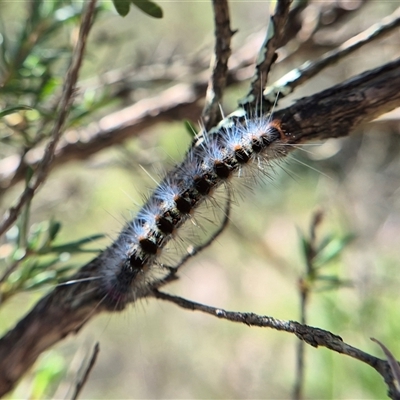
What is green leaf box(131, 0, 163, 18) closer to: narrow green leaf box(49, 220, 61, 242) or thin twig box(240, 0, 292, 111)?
thin twig box(240, 0, 292, 111)

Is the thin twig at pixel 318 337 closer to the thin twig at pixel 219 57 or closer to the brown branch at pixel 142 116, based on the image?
the thin twig at pixel 219 57

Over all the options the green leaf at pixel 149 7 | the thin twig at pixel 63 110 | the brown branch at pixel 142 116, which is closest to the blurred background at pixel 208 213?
the brown branch at pixel 142 116

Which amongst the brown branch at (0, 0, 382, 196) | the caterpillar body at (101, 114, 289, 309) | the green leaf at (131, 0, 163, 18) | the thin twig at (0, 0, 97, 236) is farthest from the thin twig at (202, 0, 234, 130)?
the brown branch at (0, 0, 382, 196)

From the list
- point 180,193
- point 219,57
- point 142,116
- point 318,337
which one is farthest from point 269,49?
point 142,116

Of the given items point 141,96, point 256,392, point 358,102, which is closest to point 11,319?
point 256,392

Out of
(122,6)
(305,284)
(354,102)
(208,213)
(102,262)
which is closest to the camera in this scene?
(354,102)

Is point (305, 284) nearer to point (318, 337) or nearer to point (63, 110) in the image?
point (318, 337)
